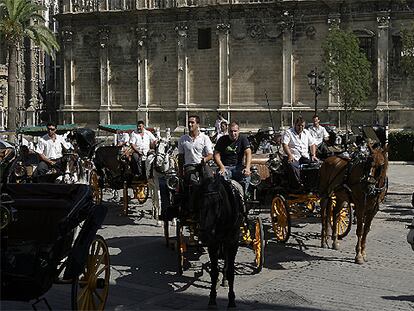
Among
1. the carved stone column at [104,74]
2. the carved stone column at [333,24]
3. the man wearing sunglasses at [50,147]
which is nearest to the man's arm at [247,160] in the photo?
the man wearing sunglasses at [50,147]

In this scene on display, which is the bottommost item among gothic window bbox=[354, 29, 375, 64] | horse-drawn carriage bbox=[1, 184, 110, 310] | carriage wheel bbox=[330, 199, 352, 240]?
carriage wheel bbox=[330, 199, 352, 240]

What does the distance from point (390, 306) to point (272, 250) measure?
11.0 ft

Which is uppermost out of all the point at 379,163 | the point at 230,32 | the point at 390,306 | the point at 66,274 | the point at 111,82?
the point at 230,32

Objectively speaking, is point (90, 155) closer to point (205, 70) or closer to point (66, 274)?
point (66, 274)

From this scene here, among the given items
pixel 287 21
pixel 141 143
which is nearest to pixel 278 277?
pixel 141 143

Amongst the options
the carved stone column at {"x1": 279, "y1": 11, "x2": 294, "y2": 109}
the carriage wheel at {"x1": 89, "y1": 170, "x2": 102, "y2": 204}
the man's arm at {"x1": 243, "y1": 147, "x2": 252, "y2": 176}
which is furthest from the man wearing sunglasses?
the carved stone column at {"x1": 279, "y1": 11, "x2": 294, "y2": 109}

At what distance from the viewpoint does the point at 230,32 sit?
135 feet

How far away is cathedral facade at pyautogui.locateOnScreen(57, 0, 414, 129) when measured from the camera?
38.8 m

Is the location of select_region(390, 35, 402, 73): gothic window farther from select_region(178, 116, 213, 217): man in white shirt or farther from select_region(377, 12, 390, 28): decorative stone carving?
select_region(178, 116, 213, 217): man in white shirt

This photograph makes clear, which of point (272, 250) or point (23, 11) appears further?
point (23, 11)

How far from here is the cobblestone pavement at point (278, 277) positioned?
8.02m

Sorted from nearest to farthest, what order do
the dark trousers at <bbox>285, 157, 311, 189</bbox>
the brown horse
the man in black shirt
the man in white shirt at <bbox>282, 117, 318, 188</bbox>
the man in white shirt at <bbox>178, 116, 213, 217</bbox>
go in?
1. the brown horse
2. the man in black shirt
3. the man in white shirt at <bbox>178, 116, 213, 217</bbox>
4. the dark trousers at <bbox>285, 157, 311, 189</bbox>
5. the man in white shirt at <bbox>282, 117, 318, 188</bbox>

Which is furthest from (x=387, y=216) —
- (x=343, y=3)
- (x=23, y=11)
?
(x=23, y=11)

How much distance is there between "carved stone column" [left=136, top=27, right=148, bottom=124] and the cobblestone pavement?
3003cm
